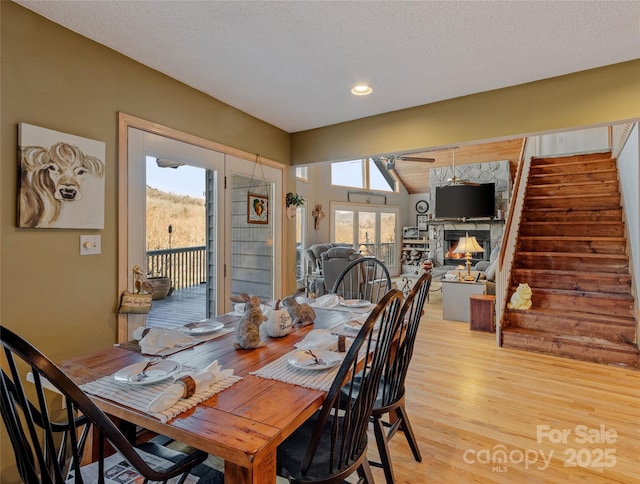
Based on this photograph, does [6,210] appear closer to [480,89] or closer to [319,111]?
[319,111]

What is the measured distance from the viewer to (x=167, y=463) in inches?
49.2

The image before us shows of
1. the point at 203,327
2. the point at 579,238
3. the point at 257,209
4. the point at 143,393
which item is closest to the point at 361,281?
the point at 257,209

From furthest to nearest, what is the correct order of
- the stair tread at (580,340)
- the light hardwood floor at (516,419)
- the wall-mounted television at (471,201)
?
1. the wall-mounted television at (471,201)
2. the stair tread at (580,340)
3. the light hardwood floor at (516,419)

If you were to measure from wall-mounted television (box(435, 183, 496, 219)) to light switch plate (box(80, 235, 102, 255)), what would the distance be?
8313 mm

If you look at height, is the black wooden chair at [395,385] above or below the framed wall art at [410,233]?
below

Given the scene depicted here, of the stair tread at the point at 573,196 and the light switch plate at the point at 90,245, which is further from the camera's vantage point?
the stair tread at the point at 573,196

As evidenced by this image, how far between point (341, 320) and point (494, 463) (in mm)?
1140

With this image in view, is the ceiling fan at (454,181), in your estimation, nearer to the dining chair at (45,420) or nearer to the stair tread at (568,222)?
the stair tread at (568,222)

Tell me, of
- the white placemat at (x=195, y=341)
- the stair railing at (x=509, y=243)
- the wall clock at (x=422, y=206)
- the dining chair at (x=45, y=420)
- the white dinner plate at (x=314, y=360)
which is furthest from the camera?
the wall clock at (x=422, y=206)

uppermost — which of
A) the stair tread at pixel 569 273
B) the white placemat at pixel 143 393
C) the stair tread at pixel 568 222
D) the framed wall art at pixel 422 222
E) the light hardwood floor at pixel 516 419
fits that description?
the framed wall art at pixel 422 222

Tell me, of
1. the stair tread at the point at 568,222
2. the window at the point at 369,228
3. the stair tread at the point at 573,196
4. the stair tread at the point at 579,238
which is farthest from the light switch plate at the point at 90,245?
the window at the point at 369,228

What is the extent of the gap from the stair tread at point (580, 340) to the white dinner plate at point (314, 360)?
3.20m

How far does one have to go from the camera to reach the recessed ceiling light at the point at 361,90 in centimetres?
260

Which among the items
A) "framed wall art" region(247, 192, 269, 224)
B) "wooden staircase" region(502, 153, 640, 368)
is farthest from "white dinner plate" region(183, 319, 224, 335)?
"wooden staircase" region(502, 153, 640, 368)
